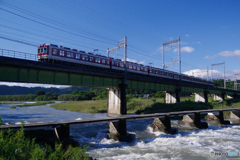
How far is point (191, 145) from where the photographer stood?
15539 millimetres

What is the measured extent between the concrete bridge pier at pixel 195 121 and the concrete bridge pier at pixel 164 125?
18.1 ft

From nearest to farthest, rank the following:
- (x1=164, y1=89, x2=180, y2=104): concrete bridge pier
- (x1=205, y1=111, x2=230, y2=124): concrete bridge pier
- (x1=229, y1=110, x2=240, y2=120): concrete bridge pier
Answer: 1. (x1=205, y1=111, x2=230, y2=124): concrete bridge pier
2. (x1=229, y1=110, x2=240, y2=120): concrete bridge pier
3. (x1=164, y1=89, x2=180, y2=104): concrete bridge pier

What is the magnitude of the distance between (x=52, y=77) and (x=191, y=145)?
20734 millimetres

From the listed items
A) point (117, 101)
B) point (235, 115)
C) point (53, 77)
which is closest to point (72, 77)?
point (53, 77)

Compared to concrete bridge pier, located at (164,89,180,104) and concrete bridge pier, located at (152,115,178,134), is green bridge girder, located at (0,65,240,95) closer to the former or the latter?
concrete bridge pier, located at (152,115,178,134)

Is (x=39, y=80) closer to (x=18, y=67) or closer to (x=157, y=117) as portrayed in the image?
(x=18, y=67)

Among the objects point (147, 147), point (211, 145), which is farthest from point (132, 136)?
point (211, 145)

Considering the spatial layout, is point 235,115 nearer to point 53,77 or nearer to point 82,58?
point 82,58

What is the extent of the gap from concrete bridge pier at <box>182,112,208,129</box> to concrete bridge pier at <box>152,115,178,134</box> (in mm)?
5505

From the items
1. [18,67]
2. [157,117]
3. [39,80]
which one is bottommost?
[157,117]

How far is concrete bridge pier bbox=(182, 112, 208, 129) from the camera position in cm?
2400

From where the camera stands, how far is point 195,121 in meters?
24.6

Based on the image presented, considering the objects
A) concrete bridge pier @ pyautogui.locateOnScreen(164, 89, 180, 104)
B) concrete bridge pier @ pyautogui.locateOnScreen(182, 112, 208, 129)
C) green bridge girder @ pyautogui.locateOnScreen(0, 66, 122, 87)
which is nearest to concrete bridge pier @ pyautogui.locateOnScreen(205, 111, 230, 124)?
concrete bridge pier @ pyautogui.locateOnScreen(182, 112, 208, 129)

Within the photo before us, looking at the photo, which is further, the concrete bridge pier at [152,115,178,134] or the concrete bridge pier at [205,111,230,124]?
the concrete bridge pier at [205,111,230,124]
